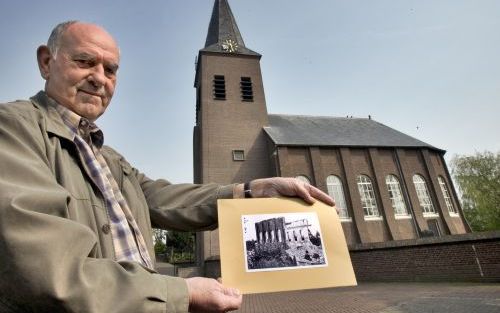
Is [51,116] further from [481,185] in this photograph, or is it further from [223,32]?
[481,185]

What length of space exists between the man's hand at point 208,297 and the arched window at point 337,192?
19.3 meters

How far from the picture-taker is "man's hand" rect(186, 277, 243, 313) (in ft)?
3.25

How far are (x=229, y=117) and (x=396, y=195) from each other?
1342cm

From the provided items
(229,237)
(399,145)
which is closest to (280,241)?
(229,237)

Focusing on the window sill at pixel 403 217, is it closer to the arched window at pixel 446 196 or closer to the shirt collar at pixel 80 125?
the arched window at pixel 446 196

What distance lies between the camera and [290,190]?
1.81 meters

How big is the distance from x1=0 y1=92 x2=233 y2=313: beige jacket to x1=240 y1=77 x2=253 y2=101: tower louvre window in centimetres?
2172

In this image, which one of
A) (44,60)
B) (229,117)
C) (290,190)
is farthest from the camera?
(229,117)

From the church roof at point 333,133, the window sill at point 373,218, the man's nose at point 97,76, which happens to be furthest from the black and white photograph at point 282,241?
the window sill at point 373,218

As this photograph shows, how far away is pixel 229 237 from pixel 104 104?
3.28 feet

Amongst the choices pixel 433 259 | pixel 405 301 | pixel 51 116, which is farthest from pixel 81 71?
pixel 433 259

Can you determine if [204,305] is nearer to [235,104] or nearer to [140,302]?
[140,302]

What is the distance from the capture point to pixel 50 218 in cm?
82

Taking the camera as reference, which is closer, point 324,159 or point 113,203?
point 113,203
